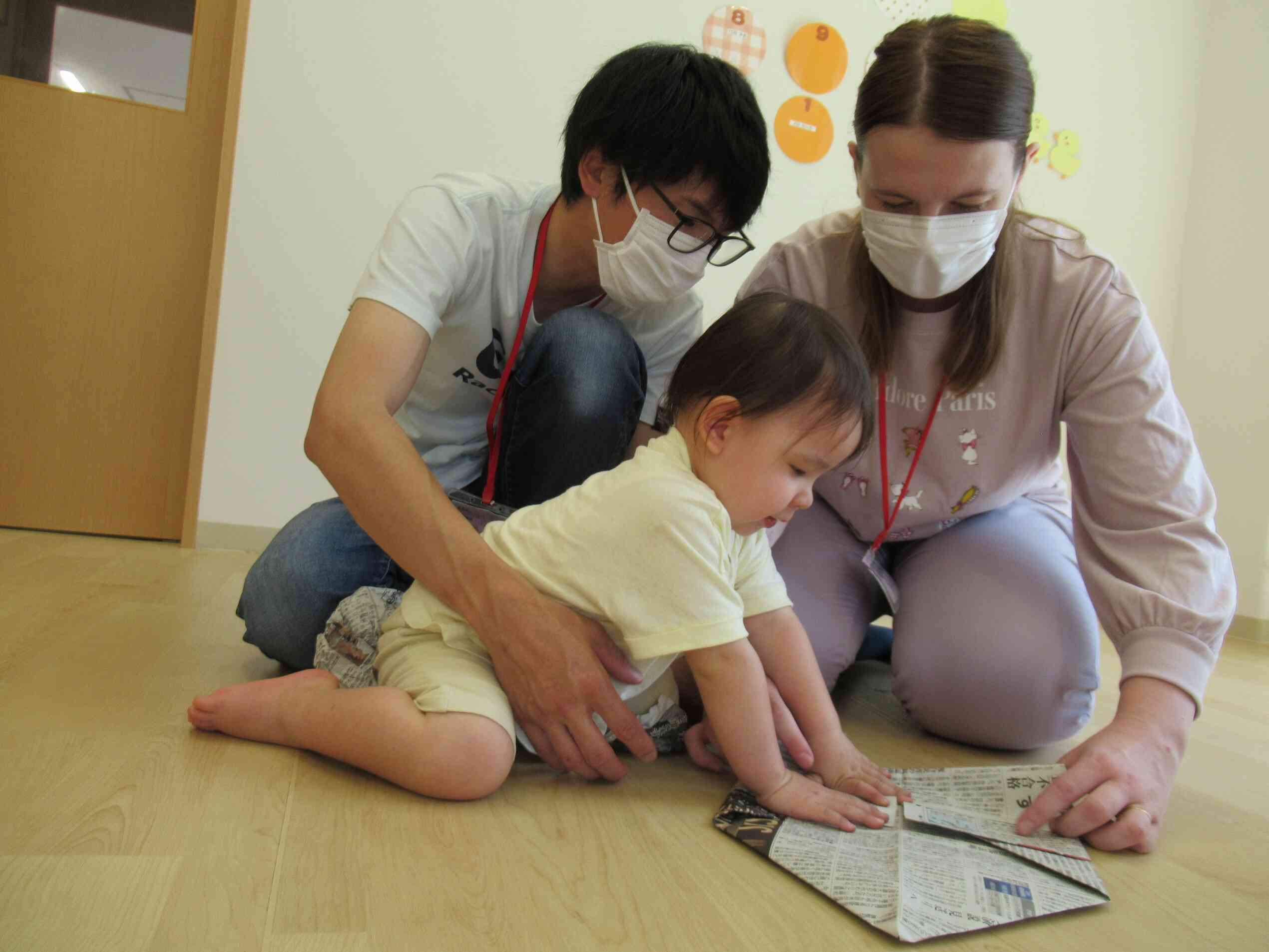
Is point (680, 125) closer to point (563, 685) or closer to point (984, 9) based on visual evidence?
point (563, 685)

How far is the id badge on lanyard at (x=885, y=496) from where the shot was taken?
4.52ft

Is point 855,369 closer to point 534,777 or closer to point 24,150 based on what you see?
point 534,777

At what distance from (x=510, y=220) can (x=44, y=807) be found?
0.87m

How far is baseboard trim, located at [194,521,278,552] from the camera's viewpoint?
2521mm

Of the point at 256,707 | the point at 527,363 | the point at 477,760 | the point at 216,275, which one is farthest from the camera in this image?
the point at 216,275

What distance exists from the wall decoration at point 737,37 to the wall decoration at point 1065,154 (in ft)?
3.51

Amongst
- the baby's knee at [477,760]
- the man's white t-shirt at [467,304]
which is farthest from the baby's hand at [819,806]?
the man's white t-shirt at [467,304]


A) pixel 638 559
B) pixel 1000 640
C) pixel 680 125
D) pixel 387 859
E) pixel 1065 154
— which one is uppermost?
pixel 1065 154

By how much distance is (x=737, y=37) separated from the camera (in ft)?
9.23

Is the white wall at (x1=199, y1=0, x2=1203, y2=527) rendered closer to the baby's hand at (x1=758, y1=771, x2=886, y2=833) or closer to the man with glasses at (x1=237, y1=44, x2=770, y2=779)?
the man with glasses at (x1=237, y1=44, x2=770, y2=779)

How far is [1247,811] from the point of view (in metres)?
1.17

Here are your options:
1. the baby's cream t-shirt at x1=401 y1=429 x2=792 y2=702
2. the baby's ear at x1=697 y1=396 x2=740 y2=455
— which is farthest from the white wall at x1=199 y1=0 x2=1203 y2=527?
the baby's ear at x1=697 y1=396 x2=740 y2=455

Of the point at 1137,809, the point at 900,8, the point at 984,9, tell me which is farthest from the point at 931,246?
the point at 984,9

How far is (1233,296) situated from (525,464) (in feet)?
9.33
